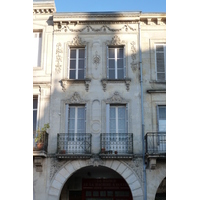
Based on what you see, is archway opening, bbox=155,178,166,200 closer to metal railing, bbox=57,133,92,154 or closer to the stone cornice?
metal railing, bbox=57,133,92,154

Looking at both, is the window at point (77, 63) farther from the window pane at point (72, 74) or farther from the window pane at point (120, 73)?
the window pane at point (120, 73)

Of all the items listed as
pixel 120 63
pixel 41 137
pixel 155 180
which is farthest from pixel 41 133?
pixel 155 180

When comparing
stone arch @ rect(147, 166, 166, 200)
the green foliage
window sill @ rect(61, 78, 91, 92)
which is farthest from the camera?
window sill @ rect(61, 78, 91, 92)

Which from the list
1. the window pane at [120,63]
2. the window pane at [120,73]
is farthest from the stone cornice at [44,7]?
the window pane at [120,73]

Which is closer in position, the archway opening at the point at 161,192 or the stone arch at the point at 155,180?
the stone arch at the point at 155,180

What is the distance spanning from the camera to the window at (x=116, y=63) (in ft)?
49.7

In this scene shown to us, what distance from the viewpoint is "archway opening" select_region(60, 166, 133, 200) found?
14.9m

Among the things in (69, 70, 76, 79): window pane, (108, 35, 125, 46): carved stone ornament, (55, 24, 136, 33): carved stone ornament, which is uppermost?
(55, 24, 136, 33): carved stone ornament

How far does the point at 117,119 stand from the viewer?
1446 centimetres

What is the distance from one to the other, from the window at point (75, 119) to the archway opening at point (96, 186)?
2039 mm

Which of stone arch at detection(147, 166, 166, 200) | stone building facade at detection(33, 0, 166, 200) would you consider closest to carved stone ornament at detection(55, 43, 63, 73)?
stone building facade at detection(33, 0, 166, 200)
